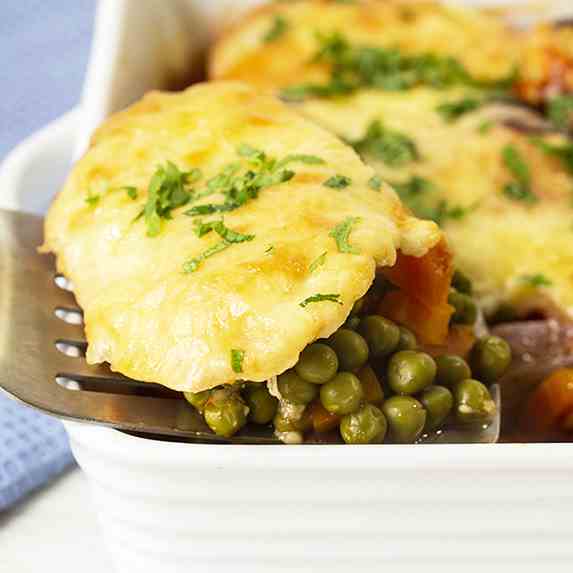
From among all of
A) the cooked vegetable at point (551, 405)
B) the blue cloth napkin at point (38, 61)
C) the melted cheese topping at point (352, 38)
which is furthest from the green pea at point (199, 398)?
the blue cloth napkin at point (38, 61)

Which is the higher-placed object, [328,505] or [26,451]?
[328,505]

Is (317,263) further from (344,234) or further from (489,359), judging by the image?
(489,359)

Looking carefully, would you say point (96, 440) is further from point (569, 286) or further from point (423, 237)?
point (569, 286)

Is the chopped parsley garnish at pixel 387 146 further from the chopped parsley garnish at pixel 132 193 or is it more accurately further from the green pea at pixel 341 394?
the green pea at pixel 341 394

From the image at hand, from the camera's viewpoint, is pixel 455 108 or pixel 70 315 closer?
pixel 70 315

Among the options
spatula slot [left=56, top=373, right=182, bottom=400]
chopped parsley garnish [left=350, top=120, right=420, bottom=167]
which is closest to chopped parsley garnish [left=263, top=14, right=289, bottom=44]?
chopped parsley garnish [left=350, top=120, right=420, bottom=167]

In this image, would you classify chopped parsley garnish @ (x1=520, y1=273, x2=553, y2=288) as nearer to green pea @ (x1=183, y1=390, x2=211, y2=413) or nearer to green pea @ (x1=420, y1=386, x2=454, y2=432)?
green pea @ (x1=420, y1=386, x2=454, y2=432)

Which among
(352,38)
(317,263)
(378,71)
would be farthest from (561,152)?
(317,263)
